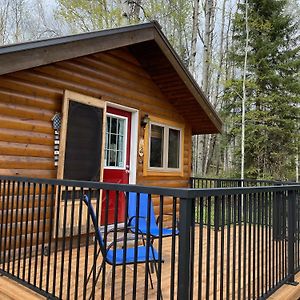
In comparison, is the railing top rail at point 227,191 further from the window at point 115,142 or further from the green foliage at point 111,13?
the green foliage at point 111,13

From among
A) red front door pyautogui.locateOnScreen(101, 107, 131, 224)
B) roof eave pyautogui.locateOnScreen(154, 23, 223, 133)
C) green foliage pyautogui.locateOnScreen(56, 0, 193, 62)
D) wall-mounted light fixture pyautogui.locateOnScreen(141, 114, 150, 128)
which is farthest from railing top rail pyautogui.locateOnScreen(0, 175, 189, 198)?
green foliage pyautogui.locateOnScreen(56, 0, 193, 62)

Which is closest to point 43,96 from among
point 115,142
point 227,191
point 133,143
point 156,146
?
point 115,142

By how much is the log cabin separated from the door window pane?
2cm

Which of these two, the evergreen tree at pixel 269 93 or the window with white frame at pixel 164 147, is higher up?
the evergreen tree at pixel 269 93

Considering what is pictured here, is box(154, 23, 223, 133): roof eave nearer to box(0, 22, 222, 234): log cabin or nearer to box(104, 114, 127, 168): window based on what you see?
box(0, 22, 222, 234): log cabin

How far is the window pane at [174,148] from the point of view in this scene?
646 cm

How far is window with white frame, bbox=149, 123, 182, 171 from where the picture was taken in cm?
599

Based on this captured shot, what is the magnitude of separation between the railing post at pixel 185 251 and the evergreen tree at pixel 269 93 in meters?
10.8

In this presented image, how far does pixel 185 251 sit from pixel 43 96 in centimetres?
311

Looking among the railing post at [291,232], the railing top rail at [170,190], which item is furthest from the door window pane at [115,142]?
the railing post at [291,232]

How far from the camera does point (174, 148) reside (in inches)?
259

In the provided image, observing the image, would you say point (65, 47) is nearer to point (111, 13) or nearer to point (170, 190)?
point (170, 190)

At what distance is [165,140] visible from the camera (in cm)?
627

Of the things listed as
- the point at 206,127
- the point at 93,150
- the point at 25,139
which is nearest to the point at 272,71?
the point at 206,127
